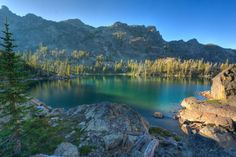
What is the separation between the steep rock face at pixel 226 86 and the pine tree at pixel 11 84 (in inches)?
2329

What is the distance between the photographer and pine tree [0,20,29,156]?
773 inches

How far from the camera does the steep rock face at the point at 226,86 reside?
64744 mm

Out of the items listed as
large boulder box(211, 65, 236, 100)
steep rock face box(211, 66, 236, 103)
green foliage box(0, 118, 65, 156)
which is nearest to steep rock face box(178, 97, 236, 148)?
steep rock face box(211, 66, 236, 103)

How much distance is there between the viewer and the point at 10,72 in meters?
19.5

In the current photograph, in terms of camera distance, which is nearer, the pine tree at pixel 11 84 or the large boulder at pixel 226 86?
the pine tree at pixel 11 84

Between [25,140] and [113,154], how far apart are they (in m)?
10.0

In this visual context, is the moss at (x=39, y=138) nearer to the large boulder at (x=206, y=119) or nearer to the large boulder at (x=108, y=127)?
the large boulder at (x=108, y=127)

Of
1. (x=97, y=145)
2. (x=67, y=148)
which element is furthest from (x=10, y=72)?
(x=97, y=145)

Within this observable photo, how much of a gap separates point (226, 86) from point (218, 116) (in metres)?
19.4

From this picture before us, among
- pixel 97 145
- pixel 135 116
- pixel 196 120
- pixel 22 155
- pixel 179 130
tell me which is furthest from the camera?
pixel 196 120

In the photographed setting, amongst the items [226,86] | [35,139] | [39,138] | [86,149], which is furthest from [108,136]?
[226,86]

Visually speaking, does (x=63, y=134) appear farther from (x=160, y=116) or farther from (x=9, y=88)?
(x=160, y=116)

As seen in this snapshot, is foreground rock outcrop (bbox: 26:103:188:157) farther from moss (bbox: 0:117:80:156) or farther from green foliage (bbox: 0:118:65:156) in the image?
green foliage (bbox: 0:118:65:156)

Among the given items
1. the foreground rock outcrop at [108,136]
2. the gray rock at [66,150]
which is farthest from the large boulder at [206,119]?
the gray rock at [66,150]
